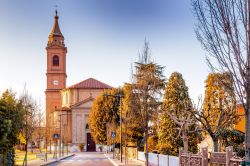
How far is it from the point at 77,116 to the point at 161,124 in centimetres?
6082

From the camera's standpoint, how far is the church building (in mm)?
97625

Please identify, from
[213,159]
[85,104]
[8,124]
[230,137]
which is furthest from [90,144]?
[213,159]

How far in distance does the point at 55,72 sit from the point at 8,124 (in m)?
87.1

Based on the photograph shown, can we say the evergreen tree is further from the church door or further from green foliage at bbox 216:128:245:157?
the church door

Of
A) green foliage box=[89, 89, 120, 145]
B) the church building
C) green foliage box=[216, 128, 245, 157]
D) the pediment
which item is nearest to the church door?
the church building

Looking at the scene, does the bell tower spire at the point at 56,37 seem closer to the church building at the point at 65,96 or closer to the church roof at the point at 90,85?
the church building at the point at 65,96

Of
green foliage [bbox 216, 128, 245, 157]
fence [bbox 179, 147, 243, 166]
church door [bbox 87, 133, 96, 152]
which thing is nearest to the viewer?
fence [bbox 179, 147, 243, 166]

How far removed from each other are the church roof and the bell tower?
6.17 metres

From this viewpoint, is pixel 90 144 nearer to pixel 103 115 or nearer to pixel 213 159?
pixel 103 115

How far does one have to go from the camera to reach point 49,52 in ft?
364

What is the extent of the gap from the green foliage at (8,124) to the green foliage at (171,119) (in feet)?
44.9

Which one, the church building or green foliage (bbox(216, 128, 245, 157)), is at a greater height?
the church building

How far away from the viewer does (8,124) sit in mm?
24281

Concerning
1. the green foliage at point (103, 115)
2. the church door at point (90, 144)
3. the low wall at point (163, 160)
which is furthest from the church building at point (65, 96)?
the low wall at point (163, 160)
